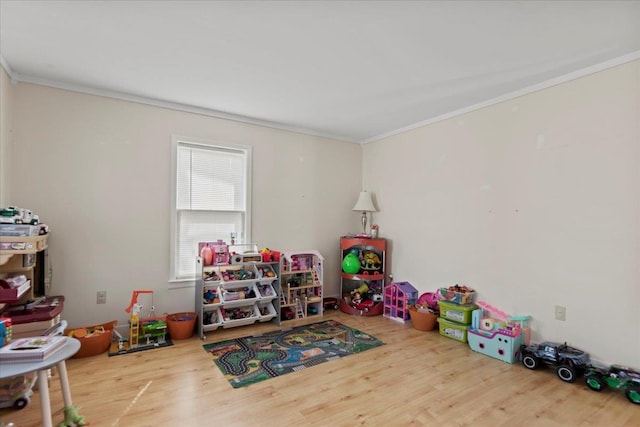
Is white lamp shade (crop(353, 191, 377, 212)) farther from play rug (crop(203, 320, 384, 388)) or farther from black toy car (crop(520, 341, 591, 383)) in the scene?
black toy car (crop(520, 341, 591, 383))

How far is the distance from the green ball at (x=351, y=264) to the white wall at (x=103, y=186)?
1.22m

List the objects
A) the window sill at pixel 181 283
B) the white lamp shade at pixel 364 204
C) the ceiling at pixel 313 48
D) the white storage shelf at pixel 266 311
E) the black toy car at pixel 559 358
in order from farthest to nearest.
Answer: the white lamp shade at pixel 364 204 < the white storage shelf at pixel 266 311 < the window sill at pixel 181 283 < the black toy car at pixel 559 358 < the ceiling at pixel 313 48

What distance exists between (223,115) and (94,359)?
278 cm

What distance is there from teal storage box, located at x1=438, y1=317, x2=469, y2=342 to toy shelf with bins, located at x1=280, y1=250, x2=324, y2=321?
149 cm

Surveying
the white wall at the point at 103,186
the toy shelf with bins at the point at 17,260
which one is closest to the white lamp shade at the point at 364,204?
the white wall at the point at 103,186

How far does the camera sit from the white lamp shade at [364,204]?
456cm

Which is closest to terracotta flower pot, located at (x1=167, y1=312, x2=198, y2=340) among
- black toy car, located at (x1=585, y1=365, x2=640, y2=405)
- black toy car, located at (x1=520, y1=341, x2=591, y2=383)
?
black toy car, located at (x1=520, y1=341, x2=591, y2=383)

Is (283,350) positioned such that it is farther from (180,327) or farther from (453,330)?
(453,330)

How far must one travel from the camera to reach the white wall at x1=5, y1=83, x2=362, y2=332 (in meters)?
2.88

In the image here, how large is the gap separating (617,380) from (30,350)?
3684 mm

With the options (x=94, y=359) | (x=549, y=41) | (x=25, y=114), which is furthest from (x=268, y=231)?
(x=549, y=41)

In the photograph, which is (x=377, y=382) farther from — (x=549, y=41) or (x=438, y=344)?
(x=549, y=41)

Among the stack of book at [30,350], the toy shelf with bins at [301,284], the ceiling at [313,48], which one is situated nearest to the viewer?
the stack of book at [30,350]

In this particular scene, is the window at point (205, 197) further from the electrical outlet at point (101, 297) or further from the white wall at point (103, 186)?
the electrical outlet at point (101, 297)
